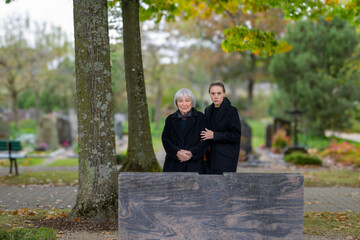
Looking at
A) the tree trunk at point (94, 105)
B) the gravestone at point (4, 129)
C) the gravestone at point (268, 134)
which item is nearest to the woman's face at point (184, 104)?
the tree trunk at point (94, 105)

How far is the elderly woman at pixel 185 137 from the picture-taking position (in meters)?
4.87

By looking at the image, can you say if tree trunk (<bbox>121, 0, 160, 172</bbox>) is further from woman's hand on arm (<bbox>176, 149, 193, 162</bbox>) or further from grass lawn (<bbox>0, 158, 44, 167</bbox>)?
grass lawn (<bbox>0, 158, 44, 167</bbox>)

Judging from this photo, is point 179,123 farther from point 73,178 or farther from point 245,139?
point 245,139

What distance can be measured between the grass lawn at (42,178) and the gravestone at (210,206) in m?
6.37

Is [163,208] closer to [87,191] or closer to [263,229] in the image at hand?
[263,229]

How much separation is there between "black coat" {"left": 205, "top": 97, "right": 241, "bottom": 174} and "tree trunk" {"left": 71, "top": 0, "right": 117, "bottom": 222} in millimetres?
1669

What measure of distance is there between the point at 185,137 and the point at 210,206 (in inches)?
43.3

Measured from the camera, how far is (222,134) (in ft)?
15.9

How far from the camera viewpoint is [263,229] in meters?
4.11

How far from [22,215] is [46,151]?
12906 millimetres

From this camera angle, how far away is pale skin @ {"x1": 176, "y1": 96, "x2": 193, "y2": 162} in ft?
15.9

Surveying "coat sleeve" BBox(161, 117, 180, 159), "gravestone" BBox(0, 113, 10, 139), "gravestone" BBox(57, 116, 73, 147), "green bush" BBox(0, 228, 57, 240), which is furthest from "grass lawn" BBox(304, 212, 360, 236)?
"gravestone" BBox(57, 116, 73, 147)

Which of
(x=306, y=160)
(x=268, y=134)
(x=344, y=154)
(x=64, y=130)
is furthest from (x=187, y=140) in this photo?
(x=64, y=130)

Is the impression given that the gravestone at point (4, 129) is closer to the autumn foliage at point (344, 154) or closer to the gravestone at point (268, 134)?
the gravestone at point (268, 134)
